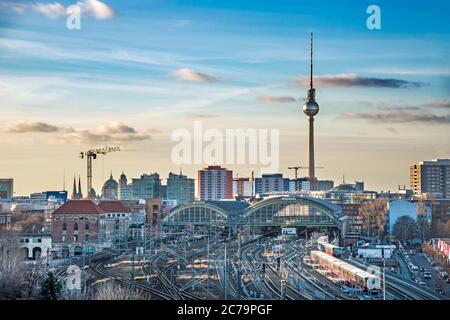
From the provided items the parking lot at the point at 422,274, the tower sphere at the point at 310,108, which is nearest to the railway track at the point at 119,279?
the parking lot at the point at 422,274

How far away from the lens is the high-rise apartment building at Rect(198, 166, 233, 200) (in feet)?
49.3

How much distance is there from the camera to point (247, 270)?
327 inches

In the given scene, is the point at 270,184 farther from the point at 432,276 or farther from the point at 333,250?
the point at 432,276

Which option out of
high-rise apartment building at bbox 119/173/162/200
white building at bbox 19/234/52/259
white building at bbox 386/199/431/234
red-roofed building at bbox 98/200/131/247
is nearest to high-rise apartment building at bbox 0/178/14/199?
high-rise apartment building at bbox 119/173/162/200

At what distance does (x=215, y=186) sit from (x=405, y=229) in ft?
14.1

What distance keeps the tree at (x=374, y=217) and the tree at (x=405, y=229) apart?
31 cm

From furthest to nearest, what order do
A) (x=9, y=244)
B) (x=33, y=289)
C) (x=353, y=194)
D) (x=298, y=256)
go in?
(x=353, y=194), (x=298, y=256), (x=9, y=244), (x=33, y=289)

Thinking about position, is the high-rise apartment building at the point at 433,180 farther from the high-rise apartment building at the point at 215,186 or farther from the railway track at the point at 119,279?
the railway track at the point at 119,279

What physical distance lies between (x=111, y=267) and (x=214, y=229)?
272 inches

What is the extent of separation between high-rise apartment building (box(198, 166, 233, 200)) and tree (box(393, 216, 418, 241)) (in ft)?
10.5

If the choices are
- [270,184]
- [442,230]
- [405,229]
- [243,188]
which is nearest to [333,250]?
[405,229]

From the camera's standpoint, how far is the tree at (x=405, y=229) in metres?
13.4
